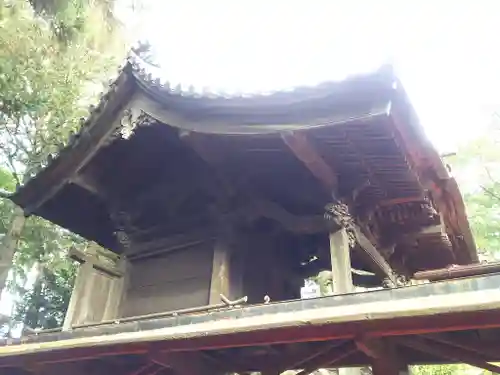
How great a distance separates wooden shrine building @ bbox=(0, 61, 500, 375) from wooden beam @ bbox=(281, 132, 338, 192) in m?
0.01

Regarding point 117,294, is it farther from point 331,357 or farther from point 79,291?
point 331,357

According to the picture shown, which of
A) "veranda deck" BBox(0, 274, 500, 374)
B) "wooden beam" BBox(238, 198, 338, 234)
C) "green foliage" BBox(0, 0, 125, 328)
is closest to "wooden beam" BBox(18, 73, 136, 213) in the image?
"wooden beam" BBox(238, 198, 338, 234)

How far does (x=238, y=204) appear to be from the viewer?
5.96 meters

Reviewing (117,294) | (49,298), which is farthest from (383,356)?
(49,298)

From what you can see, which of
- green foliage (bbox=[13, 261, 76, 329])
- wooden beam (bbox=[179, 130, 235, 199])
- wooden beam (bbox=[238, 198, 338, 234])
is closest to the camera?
wooden beam (bbox=[179, 130, 235, 199])

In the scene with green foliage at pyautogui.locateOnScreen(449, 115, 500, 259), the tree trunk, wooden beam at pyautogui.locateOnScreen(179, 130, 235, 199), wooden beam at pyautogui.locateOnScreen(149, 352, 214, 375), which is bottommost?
wooden beam at pyautogui.locateOnScreen(149, 352, 214, 375)

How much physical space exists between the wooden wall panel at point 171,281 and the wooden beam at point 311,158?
1637 millimetres

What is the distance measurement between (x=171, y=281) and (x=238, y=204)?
1222mm

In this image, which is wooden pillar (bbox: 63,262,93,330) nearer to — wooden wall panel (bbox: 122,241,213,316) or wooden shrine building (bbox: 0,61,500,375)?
wooden shrine building (bbox: 0,61,500,375)

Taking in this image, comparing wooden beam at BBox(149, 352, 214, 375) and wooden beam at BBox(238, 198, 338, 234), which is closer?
wooden beam at BBox(149, 352, 214, 375)

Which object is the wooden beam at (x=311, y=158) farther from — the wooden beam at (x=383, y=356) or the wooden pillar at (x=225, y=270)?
the wooden beam at (x=383, y=356)

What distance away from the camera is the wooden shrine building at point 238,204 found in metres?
4.48

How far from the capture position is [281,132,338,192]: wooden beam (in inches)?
185

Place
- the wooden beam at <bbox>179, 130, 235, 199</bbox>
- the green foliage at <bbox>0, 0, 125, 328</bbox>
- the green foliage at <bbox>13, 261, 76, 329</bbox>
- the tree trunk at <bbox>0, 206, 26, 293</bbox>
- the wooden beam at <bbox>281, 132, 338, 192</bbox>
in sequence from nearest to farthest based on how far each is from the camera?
the wooden beam at <bbox>281, 132, 338, 192</bbox> → the wooden beam at <bbox>179, 130, 235, 199</bbox> → the green foliage at <bbox>0, 0, 125, 328</bbox> → the tree trunk at <bbox>0, 206, 26, 293</bbox> → the green foliage at <bbox>13, 261, 76, 329</bbox>
